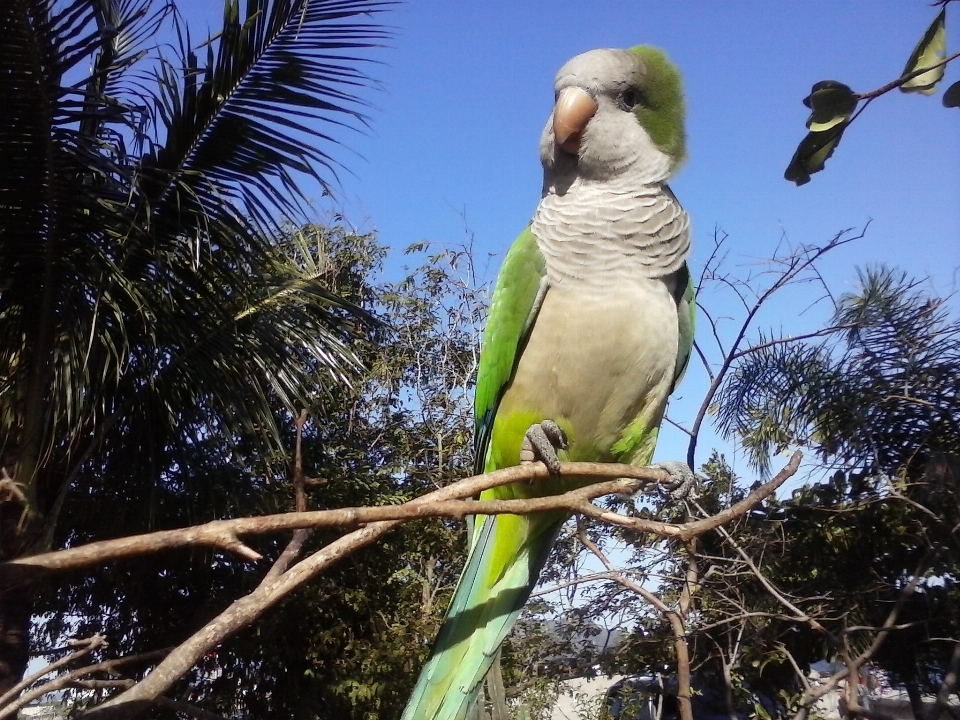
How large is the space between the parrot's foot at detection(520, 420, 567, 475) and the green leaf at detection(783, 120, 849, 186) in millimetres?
840

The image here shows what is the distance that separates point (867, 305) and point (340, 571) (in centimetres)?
393

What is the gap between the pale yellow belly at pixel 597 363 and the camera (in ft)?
5.08

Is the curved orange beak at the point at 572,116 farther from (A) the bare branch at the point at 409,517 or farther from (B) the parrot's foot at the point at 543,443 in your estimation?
(A) the bare branch at the point at 409,517

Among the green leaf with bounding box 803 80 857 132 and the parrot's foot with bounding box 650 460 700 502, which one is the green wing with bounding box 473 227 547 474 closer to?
the parrot's foot with bounding box 650 460 700 502

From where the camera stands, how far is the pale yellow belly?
155 centimetres

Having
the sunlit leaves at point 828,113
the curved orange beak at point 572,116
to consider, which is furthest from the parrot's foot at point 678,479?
the sunlit leaves at point 828,113

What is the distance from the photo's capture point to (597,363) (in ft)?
5.10

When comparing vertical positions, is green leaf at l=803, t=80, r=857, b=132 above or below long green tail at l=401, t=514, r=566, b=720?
above

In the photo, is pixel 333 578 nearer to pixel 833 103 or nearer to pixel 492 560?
pixel 492 560

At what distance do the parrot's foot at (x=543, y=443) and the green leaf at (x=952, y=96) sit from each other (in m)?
0.98

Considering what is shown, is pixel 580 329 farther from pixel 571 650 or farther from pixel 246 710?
pixel 246 710

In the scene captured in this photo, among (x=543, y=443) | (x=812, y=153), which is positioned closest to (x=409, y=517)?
(x=543, y=443)

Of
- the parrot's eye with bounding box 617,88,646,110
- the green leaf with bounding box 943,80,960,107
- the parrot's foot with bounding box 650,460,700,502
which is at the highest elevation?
the parrot's eye with bounding box 617,88,646,110

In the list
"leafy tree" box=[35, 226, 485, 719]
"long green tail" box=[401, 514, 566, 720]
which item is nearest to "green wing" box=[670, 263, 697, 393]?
"long green tail" box=[401, 514, 566, 720]
